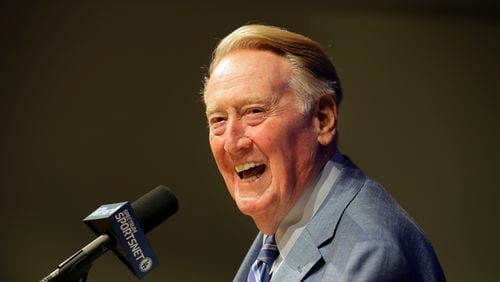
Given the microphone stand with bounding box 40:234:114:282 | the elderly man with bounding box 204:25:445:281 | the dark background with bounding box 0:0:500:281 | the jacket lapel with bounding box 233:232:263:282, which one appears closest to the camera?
the microphone stand with bounding box 40:234:114:282

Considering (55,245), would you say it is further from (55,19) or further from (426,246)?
(426,246)

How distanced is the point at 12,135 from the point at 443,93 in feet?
6.84

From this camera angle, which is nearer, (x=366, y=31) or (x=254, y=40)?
(x=254, y=40)

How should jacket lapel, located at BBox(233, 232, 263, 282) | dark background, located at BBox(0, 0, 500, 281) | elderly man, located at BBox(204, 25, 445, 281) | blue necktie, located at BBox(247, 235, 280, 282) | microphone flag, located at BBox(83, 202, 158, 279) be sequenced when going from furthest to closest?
dark background, located at BBox(0, 0, 500, 281) < jacket lapel, located at BBox(233, 232, 263, 282) < blue necktie, located at BBox(247, 235, 280, 282) < elderly man, located at BBox(204, 25, 445, 281) < microphone flag, located at BBox(83, 202, 158, 279)

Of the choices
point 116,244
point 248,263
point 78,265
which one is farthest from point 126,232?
point 248,263

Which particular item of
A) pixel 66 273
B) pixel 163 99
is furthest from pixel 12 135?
pixel 66 273

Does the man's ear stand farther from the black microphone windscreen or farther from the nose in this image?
the black microphone windscreen

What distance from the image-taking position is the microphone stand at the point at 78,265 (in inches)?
56.0

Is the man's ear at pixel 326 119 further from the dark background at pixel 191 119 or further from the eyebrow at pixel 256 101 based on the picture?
the dark background at pixel 191 119

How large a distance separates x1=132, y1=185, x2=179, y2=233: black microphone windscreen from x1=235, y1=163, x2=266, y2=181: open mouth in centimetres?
20

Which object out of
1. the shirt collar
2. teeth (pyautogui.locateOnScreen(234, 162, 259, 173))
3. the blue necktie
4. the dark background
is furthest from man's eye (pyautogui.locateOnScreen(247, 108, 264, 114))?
the dark background

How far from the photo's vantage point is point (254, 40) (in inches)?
72.7

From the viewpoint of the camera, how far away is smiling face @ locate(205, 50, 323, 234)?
5.79 feet

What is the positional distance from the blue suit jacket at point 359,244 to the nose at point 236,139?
25 cm
